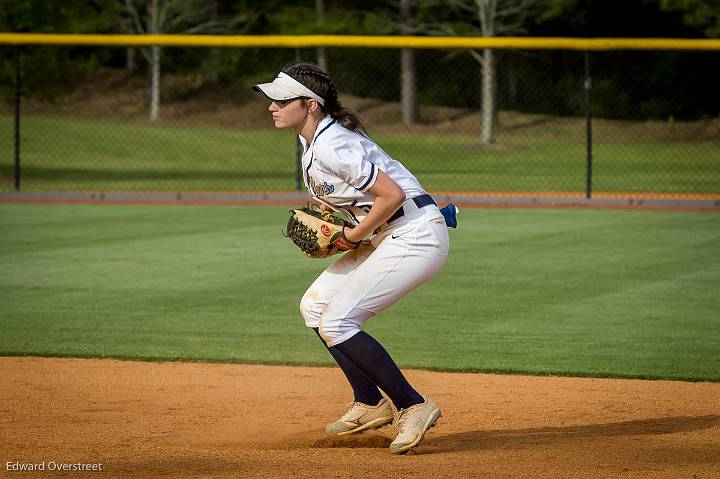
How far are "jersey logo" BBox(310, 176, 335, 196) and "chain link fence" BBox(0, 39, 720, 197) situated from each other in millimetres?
14559

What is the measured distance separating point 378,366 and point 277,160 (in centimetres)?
2672

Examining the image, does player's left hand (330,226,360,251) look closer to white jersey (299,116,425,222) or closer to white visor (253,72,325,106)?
white jersey (299,116,425,222)

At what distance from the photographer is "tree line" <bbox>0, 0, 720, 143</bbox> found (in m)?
39.4

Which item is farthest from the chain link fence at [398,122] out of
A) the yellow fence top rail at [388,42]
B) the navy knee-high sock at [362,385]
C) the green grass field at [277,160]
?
the navy knee-high sock at [362,385]

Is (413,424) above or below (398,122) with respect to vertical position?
below

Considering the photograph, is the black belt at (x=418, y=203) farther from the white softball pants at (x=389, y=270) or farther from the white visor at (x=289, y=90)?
the white visor at (x=289, y=90)

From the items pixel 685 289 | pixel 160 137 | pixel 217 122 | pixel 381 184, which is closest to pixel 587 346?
pixel 685 289

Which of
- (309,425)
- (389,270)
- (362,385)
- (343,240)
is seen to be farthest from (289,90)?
(309,425)

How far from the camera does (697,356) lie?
8258 millimetres

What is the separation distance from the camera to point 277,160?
32.0m

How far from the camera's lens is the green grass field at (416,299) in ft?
27.5

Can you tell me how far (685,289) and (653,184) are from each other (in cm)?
1461

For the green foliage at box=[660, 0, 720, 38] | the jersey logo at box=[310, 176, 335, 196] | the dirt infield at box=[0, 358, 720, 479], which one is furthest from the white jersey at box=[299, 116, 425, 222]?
the green foliage at box=[660, 0, 720, 38]

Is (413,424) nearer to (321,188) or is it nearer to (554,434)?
(554,434)
